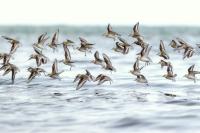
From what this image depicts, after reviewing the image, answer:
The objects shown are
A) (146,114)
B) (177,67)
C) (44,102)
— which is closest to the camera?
(146,114)

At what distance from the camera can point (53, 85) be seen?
105 feet

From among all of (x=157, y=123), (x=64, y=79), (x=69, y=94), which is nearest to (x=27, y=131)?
(x=157, y=123)

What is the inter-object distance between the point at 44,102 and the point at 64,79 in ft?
32.6

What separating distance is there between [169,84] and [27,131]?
14.1m

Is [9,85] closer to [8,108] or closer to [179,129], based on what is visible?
[8,108]

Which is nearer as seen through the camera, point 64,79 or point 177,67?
point 64,79

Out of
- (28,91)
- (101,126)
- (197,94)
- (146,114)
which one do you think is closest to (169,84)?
(197,94)

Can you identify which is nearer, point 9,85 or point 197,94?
point 197,94

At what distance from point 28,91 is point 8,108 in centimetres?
556

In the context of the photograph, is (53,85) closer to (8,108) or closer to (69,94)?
(69,94)

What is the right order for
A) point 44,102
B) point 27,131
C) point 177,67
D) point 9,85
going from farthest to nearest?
1. point 177,67
2. point 9,85
3. point 44,102
4. point 27,131

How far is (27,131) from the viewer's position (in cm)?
1933

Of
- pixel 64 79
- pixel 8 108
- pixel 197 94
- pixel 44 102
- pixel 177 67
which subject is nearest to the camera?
pixel 8 108

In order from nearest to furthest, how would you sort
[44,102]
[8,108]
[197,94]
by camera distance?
[8,108] → [44,102] → [197,94]
